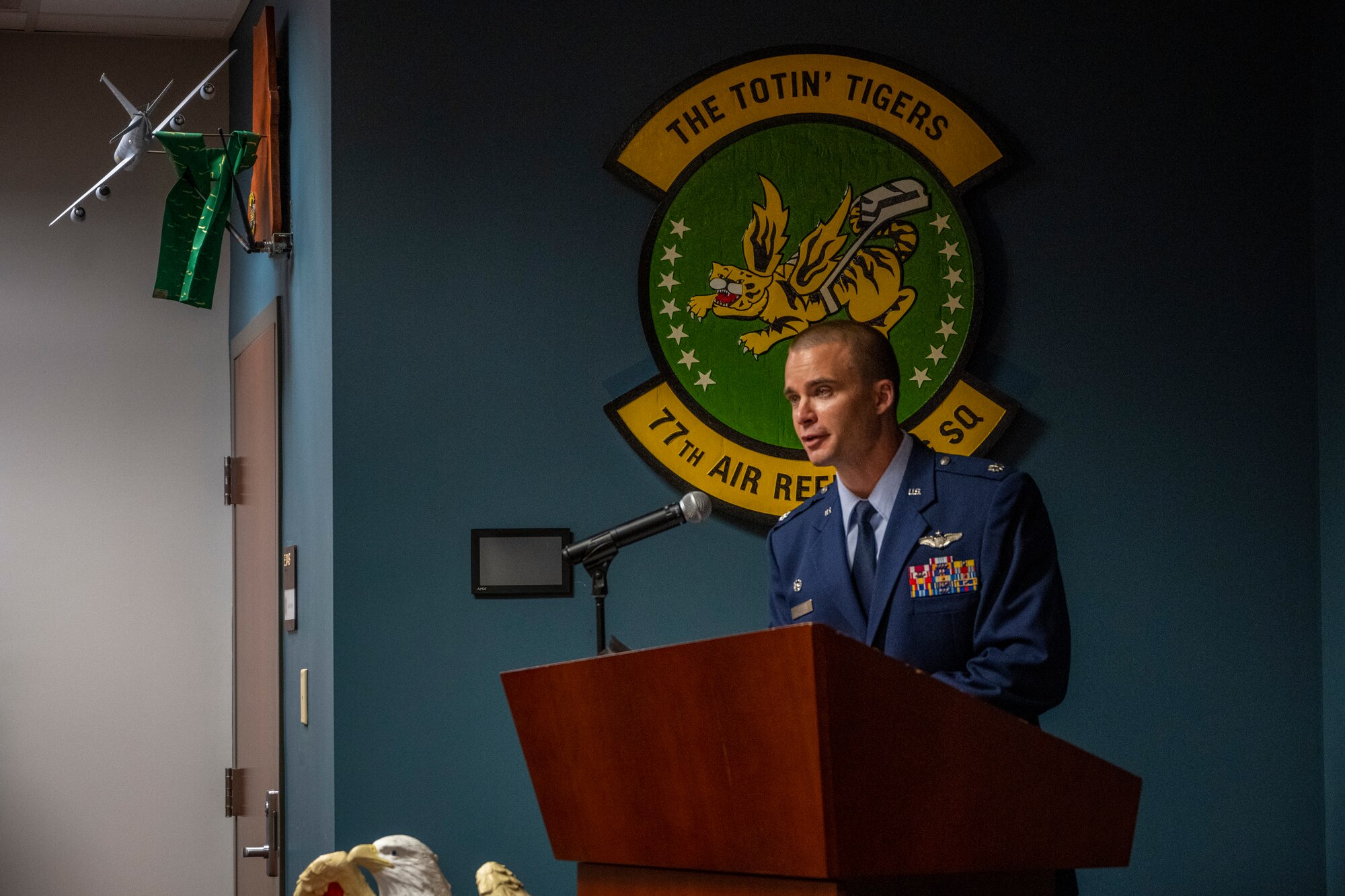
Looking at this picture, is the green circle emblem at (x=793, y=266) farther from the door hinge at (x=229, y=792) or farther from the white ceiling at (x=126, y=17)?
Answer: the door hinge at (x=229, y=792)

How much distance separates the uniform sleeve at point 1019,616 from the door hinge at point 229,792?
2.95 m

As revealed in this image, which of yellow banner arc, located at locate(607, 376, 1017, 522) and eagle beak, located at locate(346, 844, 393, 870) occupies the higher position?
yellow banner arc, located at locate(607, 376, 1017, 522)

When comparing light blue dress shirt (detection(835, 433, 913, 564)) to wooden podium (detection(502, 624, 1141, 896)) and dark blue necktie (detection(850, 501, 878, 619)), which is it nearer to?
dark blue necktie (detection(850, 501, 878, 619))

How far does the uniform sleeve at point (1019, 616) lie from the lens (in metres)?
1.85

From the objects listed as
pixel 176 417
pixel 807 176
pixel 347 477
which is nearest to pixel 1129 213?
pixel 807 176

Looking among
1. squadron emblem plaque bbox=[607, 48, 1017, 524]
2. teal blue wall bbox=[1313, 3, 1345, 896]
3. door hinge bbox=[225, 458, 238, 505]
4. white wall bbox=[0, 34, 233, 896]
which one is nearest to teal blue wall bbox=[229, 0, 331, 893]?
squadron emblem plaque bbox=[607, 48, 1017, 524]

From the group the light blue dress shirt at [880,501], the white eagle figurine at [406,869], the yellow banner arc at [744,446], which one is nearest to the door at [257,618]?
the yellow banner arc at [744,446]

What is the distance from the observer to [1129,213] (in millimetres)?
3160

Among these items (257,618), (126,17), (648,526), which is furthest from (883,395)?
(126,17)

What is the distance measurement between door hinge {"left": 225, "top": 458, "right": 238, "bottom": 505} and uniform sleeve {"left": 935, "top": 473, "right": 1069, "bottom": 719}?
2862 millimetres

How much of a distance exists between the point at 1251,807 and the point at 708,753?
2103 mm

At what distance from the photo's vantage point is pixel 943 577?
2.04m

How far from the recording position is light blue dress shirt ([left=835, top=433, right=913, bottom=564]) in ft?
7.15

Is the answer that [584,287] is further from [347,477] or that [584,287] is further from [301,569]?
[301,569]
